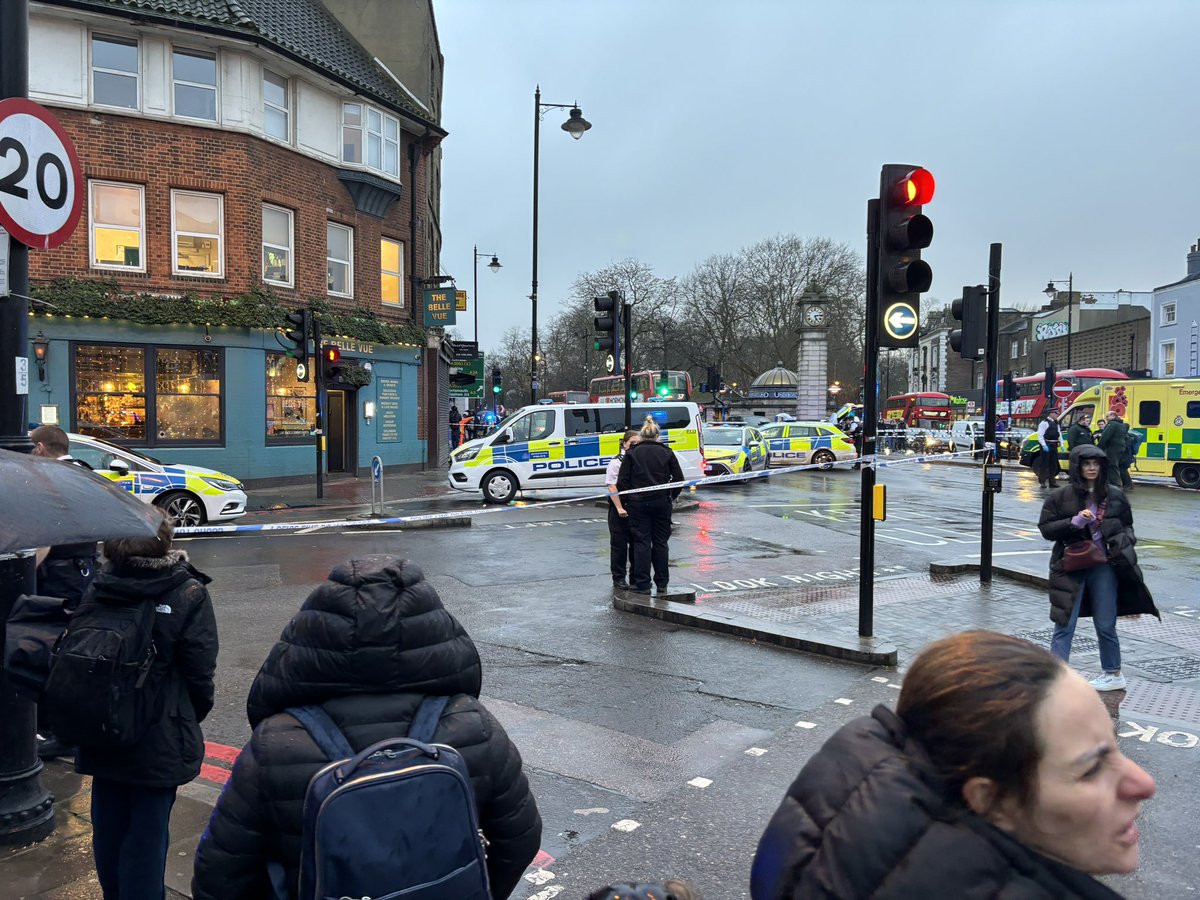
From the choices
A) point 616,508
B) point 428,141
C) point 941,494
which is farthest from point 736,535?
point 428,141

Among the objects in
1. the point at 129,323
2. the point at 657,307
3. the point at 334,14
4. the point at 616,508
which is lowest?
the point at 616,508

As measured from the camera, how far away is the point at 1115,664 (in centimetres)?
634

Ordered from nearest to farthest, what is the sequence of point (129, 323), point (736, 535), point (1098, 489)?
1. point (1098, 489)
2. point (736, 535)
3. point (129, 323)

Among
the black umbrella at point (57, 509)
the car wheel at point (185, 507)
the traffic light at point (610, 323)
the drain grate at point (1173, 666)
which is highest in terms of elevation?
the traffic light at point (610, 323)

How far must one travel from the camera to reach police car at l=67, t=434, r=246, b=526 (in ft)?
45.2

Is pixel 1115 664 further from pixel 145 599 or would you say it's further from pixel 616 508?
pixel 145 599

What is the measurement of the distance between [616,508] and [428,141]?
21.3 m

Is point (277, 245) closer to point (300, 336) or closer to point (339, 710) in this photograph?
point (300, 336)

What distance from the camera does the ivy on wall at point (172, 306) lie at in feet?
64.2

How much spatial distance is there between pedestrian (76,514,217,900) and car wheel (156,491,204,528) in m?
12.0

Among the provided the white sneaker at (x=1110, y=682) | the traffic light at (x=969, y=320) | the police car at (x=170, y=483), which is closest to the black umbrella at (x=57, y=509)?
the white sneaker at (x=1110, y=682)

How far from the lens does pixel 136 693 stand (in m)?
Result: 3.01

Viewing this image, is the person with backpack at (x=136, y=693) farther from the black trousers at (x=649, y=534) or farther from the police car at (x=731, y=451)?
the police car at (x=731, y=451)

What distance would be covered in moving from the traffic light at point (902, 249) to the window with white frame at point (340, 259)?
64.8 ft
